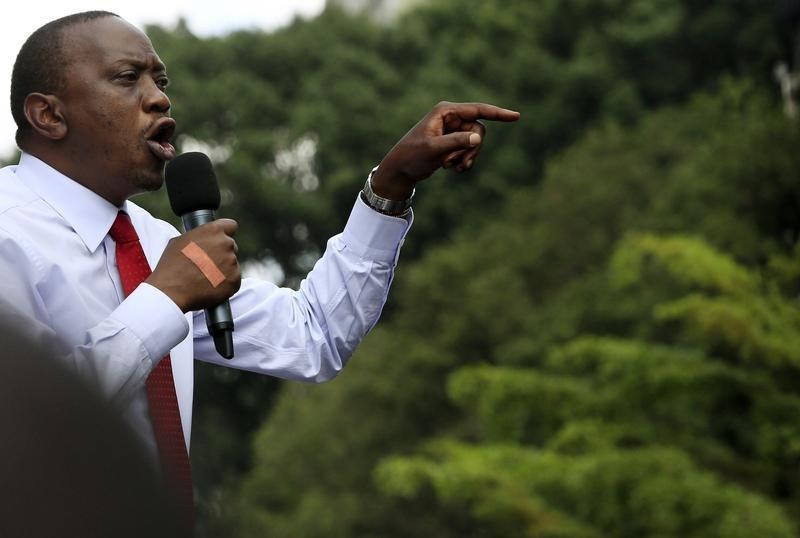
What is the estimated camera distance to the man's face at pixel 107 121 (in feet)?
7.20

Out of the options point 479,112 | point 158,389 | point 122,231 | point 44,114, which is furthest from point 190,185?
point 479,112

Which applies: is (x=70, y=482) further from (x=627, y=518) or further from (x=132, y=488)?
(x=627, y=518)

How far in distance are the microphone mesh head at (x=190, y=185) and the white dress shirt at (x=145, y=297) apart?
0.08 m

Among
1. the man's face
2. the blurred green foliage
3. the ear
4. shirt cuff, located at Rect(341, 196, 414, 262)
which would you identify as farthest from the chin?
the blurred green foliage

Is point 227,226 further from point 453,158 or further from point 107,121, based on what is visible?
point 453,158

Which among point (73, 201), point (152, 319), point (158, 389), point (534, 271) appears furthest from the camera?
point (534, 271)

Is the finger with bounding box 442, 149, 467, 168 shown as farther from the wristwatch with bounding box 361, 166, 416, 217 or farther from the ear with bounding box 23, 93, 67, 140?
the ear with bounding box 23, 93, 67, 140

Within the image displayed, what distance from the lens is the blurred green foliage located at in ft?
40.1

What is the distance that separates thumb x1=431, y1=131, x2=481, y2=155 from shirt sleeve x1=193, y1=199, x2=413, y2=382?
0.68 feet

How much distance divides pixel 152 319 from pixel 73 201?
345 millimetres

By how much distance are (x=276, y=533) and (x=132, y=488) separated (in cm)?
1944

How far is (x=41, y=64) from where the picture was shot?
2.20m

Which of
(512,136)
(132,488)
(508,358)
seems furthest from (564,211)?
(132,488)

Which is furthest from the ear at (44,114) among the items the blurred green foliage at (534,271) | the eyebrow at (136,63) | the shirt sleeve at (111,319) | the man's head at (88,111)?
the blurred green foliage at (534,271)
